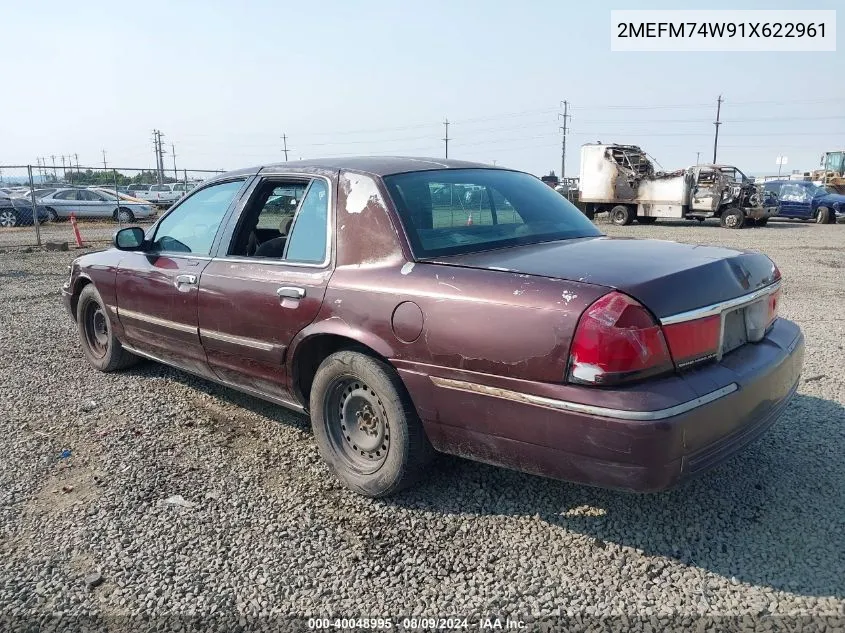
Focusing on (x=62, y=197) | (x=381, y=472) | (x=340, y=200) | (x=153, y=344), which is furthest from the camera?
(x=62, y=197)

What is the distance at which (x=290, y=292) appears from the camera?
10.5 feet

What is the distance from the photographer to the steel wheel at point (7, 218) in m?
22.0

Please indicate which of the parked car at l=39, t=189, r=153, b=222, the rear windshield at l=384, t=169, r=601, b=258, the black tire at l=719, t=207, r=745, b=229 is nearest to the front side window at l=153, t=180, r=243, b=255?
the rear windshield at l=384, t=169, r=601, b=258

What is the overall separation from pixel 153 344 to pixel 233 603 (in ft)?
7.98

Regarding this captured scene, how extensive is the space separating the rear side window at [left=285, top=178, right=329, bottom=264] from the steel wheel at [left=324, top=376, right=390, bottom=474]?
2.20ft

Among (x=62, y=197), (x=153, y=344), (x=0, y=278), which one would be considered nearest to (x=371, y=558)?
(x=153, y=344)

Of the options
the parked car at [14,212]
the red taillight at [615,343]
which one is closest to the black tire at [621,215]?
the parked car at [14,212]

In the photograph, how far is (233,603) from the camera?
2.33 metres

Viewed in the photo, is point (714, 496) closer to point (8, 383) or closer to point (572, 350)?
point (572, 350)

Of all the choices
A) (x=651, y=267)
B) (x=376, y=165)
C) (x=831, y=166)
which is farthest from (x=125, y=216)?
(x=831, y=166)

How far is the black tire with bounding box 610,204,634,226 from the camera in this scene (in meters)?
23.7

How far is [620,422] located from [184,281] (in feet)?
9.08

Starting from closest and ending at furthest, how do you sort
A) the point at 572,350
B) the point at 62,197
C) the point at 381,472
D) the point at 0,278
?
the point at 572,350, the point at 381,472, the point at 0,278, the point at 62,197

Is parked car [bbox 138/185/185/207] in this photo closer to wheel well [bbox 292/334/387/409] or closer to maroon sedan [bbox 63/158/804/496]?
maroon sedan [bbox 63/158/804/496]
